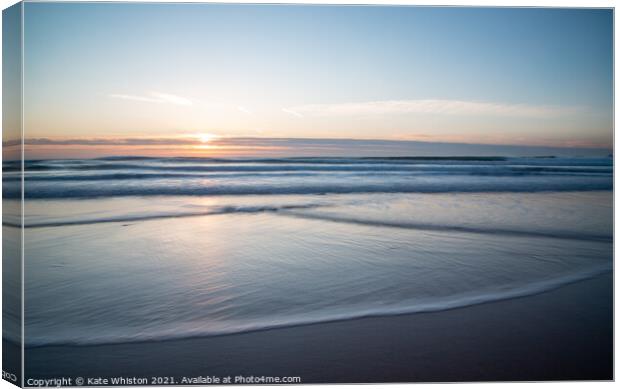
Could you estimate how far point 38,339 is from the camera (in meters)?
2.56

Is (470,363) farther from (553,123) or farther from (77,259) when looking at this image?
(77,259)

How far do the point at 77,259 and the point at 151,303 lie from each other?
1.14 m

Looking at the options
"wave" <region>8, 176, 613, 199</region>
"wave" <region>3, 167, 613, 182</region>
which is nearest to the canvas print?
"wave" <region>8, 176, 613, 199</region>

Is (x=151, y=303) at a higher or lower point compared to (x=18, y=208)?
lower

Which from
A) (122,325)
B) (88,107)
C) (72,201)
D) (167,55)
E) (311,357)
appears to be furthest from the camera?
(72,201)

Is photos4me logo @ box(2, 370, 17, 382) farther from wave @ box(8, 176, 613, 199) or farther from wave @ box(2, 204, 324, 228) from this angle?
wave @ box(8, 176, 613, 199)

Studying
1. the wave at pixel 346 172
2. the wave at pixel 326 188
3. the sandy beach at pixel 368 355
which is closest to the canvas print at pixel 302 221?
the sandy beach at pixel 368 355

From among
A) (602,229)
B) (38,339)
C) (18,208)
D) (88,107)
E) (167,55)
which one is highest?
(167,55)

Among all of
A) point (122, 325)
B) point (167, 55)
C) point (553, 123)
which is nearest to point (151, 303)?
point (122, 325)

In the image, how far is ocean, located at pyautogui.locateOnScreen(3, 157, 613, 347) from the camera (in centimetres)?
277

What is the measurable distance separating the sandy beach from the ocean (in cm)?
10

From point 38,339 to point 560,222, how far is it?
496 centimetres

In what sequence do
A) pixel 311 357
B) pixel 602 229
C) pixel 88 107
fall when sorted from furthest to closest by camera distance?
pixel 602 229
pixel 88 107
pixel 311 357

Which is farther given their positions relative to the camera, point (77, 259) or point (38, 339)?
point (77, 259)
